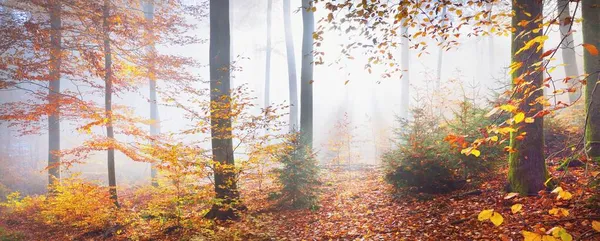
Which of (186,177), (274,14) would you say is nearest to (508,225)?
(186,177)

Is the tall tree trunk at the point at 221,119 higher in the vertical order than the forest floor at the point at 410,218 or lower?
higher

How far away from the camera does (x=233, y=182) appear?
7.23m

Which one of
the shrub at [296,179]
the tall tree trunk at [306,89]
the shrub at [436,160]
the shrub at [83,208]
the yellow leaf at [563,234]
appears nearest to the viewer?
the yellow leaf at [563,234]

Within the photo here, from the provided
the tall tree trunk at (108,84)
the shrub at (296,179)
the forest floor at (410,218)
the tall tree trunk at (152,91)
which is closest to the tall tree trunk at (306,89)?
the shrub at (296,179)

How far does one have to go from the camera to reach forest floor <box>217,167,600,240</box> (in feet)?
14.0

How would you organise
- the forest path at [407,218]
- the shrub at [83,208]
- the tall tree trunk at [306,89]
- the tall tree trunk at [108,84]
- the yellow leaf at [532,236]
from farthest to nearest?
the tall tree trunk at [306,89], the tall tree trunk at [108,84], the shrub at [83,208], the forest path at [407,218], the yellow leaf at [532,236]

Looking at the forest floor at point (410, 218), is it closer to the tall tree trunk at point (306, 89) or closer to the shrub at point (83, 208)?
the shrub at point (83, 208)

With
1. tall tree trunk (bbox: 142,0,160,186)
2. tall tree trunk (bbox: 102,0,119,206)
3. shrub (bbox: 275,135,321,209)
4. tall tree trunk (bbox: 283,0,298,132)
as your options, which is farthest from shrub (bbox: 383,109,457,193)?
tall tree trunk (bbox: 283,0,298,132)

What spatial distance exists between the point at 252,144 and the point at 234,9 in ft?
77.2

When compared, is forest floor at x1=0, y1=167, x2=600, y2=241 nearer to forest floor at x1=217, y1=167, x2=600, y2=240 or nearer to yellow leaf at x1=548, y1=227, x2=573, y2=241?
forest floor at x1=217, y1=167, x2=600, y2=240

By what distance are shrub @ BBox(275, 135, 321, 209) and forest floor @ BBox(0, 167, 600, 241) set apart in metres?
0.27

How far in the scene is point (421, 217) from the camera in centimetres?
564

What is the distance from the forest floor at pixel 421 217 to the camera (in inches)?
168

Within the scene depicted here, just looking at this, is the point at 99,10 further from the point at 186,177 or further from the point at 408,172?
the point at 408,172
